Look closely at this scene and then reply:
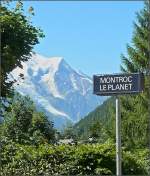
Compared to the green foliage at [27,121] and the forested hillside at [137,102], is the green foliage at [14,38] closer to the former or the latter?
the forested hillside at [137,102]

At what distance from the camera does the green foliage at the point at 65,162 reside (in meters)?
8.26

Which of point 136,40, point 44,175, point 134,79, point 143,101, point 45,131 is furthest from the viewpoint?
point 45,131

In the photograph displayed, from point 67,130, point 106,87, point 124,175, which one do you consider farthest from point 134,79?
point 67,130

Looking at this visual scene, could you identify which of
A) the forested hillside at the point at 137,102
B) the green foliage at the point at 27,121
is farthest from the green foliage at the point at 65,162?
the green foliage at the point at 27,121

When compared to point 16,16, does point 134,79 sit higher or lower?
lower

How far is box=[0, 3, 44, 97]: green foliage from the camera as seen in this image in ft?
29.1

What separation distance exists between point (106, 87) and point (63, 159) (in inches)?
103

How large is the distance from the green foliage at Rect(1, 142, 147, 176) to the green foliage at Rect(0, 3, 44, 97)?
4.30 feet

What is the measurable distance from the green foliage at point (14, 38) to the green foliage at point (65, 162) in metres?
1.31

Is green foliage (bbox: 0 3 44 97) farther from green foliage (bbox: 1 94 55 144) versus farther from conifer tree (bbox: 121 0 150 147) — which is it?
green foliage (bbox: 1 94 55 144)

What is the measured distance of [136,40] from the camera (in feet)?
76.2

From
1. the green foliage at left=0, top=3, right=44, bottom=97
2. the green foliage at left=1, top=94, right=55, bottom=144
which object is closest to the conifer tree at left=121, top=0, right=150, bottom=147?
the green foliage at left=1, top=94, right=55, bottom=144

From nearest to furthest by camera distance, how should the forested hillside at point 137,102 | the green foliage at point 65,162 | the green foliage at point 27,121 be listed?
the green foliage at point 65,162, the forested hillside at point 137,102, the green foliage at point 27,121

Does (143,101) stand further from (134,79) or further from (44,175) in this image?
(134,79)
